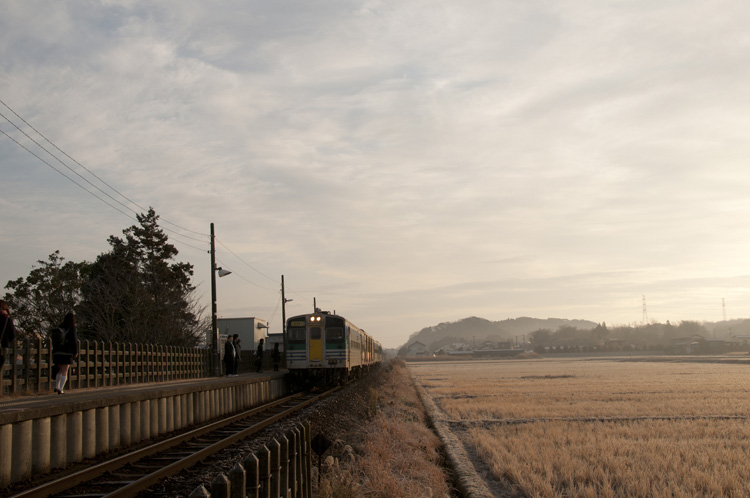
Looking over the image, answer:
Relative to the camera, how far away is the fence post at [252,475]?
342 centimetres

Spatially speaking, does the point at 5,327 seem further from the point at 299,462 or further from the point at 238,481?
the point at 238,481

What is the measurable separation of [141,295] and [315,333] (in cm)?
1097

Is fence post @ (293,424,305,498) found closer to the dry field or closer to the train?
the dry field

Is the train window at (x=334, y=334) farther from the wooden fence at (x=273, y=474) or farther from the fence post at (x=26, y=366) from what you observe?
the wooden fence at (x=273, y=474)

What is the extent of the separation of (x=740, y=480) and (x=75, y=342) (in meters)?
10.5

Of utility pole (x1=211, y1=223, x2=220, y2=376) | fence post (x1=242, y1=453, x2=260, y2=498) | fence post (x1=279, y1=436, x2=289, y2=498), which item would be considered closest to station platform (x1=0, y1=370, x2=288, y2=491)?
fence post (x1=279, y1=436, x2=289, y2=498)

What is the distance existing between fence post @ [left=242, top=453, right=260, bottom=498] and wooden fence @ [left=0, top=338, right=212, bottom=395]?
9141 mm

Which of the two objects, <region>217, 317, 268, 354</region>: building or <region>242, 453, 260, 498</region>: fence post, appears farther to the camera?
<region>217, 317, 268, 354</region>: building

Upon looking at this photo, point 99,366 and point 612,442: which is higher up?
point 99,366

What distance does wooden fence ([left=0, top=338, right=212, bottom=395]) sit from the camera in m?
12.9

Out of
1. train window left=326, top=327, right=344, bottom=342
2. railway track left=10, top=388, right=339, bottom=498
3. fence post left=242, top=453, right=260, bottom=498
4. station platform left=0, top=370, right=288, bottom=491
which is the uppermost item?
train window left=326, top=327, right=344, bottom=342

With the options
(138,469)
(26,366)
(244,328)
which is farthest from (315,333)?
(244,328)

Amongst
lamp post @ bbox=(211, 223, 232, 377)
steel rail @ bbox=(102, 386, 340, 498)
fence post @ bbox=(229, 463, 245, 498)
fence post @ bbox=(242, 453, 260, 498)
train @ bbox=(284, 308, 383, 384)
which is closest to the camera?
fence post @ bbox=(229, 463, 245, 498)

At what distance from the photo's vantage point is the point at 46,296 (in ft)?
114
